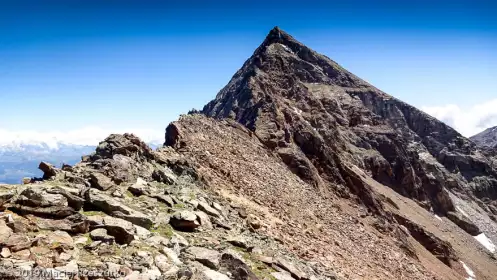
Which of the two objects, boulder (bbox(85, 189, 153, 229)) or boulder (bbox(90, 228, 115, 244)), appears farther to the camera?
boulder (bbox(85, 189, 153, 229))

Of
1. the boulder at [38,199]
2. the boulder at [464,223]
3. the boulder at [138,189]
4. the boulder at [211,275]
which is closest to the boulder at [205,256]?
the boulder at [211,275]

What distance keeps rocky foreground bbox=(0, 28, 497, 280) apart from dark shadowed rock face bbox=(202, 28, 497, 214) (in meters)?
0.51

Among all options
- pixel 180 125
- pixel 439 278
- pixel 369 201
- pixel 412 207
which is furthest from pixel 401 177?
pixel 180 125

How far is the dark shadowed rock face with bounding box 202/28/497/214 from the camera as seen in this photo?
65438 millimetres

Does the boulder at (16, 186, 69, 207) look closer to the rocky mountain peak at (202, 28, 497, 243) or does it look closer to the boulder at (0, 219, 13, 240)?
the boulder at (0, 219, 13, 240)

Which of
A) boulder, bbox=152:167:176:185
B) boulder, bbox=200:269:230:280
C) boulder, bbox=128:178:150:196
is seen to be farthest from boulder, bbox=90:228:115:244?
boulder, bbox=152:167:176:185

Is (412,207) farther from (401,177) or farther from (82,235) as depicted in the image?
(82,235)

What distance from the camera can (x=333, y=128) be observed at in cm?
9625

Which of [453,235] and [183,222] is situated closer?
[183,222]

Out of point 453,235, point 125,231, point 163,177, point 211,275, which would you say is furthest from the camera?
point 453,235

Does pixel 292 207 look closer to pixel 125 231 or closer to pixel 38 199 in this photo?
pixel 125 231

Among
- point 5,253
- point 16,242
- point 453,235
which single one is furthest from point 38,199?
point 453,235

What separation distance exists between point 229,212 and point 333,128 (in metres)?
70.9

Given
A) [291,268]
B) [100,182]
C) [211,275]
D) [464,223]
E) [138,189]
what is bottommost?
[464,223]
